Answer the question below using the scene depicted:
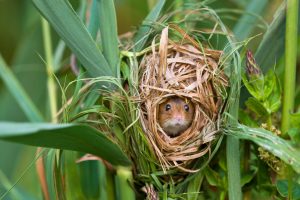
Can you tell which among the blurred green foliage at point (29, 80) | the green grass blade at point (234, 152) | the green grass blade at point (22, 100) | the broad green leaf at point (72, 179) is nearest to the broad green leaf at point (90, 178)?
the broad green leaf at point (72, 179)

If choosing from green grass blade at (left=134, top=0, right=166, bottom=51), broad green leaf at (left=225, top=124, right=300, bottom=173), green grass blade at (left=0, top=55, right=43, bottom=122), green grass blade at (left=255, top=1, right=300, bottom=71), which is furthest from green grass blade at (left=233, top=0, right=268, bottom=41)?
green grass blade at (left=0, top=55, right=43, bottom=122)

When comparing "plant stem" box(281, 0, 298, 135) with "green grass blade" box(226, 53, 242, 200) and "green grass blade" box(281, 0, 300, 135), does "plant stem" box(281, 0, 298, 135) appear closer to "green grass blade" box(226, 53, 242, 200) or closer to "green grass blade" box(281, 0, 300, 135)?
"green grass blade" box(281, 0, 300, 135)

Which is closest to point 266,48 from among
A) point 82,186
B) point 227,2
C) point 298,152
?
point 298,152

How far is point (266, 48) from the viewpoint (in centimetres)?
137

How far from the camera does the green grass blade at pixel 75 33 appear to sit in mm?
1206

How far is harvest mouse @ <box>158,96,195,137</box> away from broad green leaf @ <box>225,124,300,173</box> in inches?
4.4

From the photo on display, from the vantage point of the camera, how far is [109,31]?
4.13ft

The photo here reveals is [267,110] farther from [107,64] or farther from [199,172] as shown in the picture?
[107,64]

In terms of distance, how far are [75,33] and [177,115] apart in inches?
9.8

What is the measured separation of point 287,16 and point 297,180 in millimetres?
315

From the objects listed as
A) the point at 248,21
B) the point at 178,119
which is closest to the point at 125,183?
the point at 178,119

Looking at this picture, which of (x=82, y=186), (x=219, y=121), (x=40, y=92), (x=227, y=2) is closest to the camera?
(x=219, y=121)

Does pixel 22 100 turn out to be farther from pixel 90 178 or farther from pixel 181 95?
pixel 181 95

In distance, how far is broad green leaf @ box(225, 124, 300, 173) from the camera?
1110 mm
